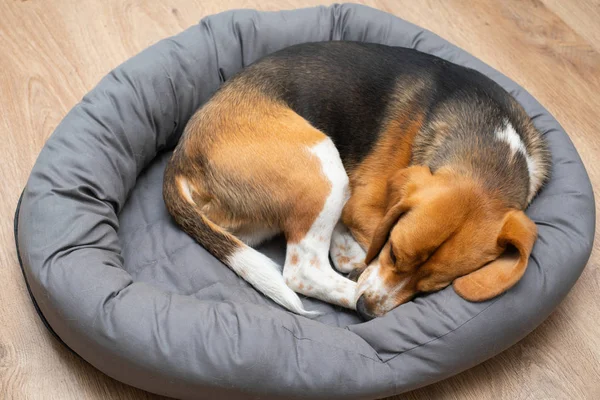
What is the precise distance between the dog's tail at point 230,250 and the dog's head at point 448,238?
0.38 m

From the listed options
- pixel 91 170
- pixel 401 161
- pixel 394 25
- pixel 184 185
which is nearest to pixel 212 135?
pixel 184 185

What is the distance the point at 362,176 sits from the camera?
9.80ft

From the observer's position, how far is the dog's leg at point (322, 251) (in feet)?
9.08

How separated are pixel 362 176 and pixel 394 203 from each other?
0.48m

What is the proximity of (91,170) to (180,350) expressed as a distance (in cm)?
97

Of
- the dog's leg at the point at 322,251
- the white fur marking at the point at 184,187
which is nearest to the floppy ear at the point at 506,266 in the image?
the dog's leg at the point at 322,251

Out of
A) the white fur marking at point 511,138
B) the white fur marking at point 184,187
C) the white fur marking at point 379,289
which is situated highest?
the white fur marking at point 511,138

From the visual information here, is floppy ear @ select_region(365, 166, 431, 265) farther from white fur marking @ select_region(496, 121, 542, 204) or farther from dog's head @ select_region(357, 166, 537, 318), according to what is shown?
white fur marking @ select_region(496, 121, 542, 204)

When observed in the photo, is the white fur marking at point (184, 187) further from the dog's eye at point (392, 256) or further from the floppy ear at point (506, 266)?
the floppy ear at point (506, 266)

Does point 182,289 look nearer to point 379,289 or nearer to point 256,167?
point 256,167

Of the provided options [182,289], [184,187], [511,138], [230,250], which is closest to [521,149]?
[511,138]

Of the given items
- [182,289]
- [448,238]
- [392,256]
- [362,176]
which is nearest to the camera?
[448,238]

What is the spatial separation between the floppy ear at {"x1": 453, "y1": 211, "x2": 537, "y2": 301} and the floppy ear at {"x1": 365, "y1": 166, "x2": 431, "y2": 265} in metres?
0.33

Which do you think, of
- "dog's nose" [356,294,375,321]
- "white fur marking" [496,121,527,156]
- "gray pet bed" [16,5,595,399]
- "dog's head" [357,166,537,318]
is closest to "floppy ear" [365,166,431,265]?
"dog's head" [357,166,537,318]
